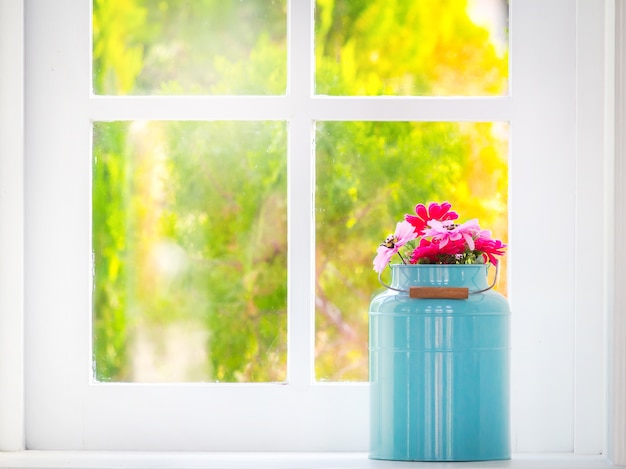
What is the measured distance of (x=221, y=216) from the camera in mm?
1501

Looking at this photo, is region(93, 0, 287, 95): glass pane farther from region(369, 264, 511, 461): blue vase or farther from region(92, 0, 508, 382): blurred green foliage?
region(369, 264, 511, 461): blue vase

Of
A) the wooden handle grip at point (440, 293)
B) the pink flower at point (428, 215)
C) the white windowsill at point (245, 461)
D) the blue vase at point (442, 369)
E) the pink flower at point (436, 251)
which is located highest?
the pink flower at point (428, 215)

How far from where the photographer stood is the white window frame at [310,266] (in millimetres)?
1431

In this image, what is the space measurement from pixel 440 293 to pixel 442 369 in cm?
10

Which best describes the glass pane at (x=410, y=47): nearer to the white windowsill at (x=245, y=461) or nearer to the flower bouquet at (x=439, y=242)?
the flower bouquet at (x=439, y=242)

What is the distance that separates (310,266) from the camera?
1473 mm

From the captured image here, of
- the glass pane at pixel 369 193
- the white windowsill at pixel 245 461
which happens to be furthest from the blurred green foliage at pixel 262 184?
the white windowsill at pixel 245 461

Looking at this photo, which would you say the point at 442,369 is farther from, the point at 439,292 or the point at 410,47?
the point at 410,47

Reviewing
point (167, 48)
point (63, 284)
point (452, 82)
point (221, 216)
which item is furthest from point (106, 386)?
point (452, 82)

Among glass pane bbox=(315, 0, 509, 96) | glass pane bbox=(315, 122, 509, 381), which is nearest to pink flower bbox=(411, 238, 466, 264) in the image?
glass pane bbox=(315, 122, 509, 381)

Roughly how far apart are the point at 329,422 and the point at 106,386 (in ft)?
1.10

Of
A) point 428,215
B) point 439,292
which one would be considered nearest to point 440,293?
point 439,292

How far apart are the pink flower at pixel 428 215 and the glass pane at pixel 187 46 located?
33 cm

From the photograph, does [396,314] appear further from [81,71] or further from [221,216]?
[81,71]
